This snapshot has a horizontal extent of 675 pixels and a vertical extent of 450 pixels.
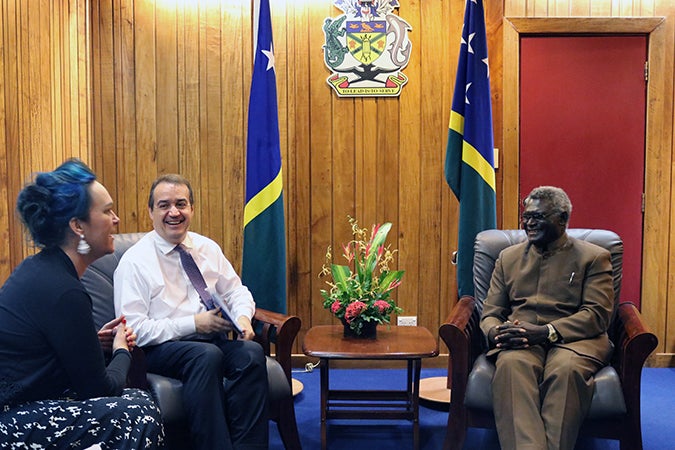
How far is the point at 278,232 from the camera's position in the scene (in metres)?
3.78

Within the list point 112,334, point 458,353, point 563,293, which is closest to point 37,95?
point 112,334

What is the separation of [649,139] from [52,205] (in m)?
3.48

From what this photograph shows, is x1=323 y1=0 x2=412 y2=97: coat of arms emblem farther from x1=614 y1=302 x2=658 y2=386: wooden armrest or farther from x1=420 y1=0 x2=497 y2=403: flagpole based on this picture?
x1=614 y1=302 x2=658 y2=386: wooden armrest

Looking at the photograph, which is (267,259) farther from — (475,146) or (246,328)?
(475,146)

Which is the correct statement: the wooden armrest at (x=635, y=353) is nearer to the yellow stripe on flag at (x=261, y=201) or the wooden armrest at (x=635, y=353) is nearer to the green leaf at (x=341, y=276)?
the green leaf at (x=341, y=276)

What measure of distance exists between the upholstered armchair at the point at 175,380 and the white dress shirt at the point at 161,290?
0.45 ft

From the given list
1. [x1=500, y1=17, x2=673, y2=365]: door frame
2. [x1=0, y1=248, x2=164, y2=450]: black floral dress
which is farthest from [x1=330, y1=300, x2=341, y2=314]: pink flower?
[x1=500, y1=17, x2=673, y2=365]: door frame

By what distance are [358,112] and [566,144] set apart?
124 centimetres

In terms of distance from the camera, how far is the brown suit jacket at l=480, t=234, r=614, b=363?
292 centimetres

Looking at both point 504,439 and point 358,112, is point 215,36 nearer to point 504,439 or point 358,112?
point 358,112

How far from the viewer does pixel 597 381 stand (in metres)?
2.74

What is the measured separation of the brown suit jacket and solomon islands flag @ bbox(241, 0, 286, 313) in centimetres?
114

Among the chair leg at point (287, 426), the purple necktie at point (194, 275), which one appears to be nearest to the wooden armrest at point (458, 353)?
the chair leg at point (287, 426)

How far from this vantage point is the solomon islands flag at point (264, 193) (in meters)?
3.76
